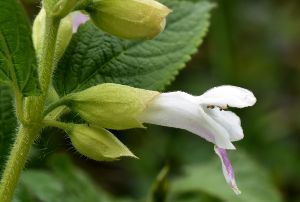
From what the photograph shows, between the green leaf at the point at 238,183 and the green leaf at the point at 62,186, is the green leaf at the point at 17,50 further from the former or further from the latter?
the green leaf at the point at 238,183

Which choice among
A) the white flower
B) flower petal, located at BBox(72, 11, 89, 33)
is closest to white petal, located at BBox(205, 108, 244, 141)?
the white flower

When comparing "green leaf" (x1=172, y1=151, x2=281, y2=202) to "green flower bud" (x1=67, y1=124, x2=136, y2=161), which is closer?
"green flower bud" (x1=67, y1=124, x2=136, y2=161)

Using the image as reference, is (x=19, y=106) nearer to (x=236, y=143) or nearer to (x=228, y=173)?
(x=228, y=173)

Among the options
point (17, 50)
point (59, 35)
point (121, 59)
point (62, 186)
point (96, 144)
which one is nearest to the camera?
point (17, 50)

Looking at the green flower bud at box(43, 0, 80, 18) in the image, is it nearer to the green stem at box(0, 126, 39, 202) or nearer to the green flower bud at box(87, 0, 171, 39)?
the green flower bud at box(87, 0, 171, 39)

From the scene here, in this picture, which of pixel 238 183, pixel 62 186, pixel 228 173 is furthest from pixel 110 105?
pixel 238 183

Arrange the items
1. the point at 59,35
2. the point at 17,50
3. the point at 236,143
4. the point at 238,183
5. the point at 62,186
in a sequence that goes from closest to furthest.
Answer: the point at 17,50 → the point at 59,35 → the point at 62,186 → the point at 238,183 → the point at 236,143

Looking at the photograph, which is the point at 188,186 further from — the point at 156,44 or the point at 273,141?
the point at 273,141
